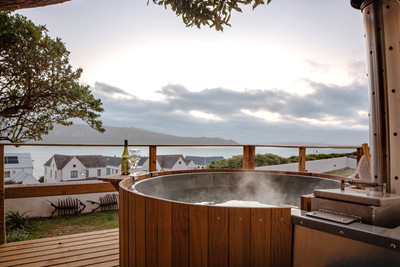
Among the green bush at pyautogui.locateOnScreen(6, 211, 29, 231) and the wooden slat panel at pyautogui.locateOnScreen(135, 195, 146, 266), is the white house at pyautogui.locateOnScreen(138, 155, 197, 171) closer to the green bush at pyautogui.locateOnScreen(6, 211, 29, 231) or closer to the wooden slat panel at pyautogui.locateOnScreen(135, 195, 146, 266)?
the green bush at pyautogui.locateOnScreen(6, 211, 29, 231)

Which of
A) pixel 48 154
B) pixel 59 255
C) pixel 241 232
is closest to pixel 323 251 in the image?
pixel 241 232

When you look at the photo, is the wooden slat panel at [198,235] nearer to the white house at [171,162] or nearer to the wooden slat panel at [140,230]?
the wooden slat panel at [140,230]

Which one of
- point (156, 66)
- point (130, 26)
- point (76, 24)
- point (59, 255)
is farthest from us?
point (156, 66)

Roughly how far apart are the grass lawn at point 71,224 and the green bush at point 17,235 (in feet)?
0.31

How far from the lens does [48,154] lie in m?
3.17

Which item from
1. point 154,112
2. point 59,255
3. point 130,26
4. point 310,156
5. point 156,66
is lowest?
point 59,255

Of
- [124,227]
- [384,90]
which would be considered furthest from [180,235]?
[384,90]

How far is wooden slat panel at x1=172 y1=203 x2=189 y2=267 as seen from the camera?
994mm

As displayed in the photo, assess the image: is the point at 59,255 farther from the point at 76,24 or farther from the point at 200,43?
the point at 76,24

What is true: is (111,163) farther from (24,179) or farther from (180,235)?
(180,235)

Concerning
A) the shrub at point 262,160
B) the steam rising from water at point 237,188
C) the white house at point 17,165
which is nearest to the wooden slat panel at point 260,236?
the steam rising from water at point 237,188

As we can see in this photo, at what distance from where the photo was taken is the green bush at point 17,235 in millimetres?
2551

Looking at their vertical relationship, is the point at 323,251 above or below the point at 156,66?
below

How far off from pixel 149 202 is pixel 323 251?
74 cm
